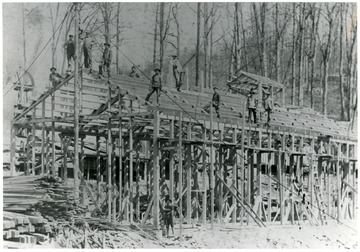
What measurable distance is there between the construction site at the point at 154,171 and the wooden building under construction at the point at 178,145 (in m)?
0.06

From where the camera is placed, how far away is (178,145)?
82.7ft

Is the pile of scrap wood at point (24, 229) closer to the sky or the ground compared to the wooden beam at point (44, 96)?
closer to the ground

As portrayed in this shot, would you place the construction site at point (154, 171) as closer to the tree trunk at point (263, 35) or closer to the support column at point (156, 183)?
the support column at point (156, 183)

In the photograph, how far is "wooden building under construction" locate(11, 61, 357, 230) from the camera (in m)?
25.7

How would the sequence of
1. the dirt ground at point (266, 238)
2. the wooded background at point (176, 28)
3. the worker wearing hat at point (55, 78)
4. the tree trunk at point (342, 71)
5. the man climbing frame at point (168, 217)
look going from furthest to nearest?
the tree trunk at point (342, 71) < the worker wearing hat at point (55, 78) < the wooded background at point (176, 28) < the man climbing frame at point (168, 217) < the dirt ground at point (266, 238)

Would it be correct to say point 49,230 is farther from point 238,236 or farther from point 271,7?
point 271,7

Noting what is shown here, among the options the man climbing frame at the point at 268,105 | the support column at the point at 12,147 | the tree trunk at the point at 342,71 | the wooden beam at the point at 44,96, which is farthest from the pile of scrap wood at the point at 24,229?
the tree trunk at the point at 342,71

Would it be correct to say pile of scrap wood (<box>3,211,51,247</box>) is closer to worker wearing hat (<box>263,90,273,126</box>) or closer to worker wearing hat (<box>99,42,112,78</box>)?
worker wearing hat (<box>99,42,112,78</box>)

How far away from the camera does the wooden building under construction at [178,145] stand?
25.7m

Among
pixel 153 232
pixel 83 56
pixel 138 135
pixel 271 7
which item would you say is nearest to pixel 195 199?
pixel 138 135

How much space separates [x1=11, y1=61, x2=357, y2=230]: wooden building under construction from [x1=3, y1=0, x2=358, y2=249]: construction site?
0.06m

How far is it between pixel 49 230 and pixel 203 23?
1445 centimetres

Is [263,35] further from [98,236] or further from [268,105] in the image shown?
[98,236]

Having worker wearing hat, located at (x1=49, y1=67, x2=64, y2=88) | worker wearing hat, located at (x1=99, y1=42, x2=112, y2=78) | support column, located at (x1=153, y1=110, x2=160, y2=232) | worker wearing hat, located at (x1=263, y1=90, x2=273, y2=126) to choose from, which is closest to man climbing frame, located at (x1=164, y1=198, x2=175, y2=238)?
support column, located at (x1=153, y1=110, x2=160, y2=232)
